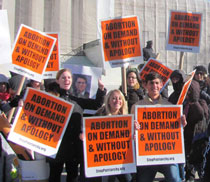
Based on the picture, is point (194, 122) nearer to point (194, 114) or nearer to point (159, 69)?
point (194, 114)

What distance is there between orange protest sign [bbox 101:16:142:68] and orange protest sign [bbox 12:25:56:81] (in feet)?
2.60

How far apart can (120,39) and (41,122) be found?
1.72 meters

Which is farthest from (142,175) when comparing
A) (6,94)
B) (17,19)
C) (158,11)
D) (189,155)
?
(158,11)

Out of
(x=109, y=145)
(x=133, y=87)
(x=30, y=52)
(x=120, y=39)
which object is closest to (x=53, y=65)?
(x=30, y=52)

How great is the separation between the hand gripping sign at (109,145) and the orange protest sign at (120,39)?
1184 millimetres

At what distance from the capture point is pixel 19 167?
364 centimetres

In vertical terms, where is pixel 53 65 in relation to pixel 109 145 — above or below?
above

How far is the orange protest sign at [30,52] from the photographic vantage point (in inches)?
156

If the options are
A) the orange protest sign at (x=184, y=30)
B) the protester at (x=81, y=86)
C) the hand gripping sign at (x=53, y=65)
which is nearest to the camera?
the protester at (x=81, y=86)

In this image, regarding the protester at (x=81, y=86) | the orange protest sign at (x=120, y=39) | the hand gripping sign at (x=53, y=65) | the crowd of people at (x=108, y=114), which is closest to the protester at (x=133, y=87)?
the crowd of people at (x=108, y=114)

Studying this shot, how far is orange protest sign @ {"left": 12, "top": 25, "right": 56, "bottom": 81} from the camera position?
396cm

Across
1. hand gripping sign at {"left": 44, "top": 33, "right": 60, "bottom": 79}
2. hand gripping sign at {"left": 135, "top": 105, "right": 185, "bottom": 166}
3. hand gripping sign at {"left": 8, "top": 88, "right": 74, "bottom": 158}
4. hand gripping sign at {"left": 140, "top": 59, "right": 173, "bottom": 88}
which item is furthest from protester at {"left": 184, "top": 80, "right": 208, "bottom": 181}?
hand gripping sign at {"left": 44, "top": 33, "right": 60, "bottom": 79}

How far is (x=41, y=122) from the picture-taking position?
3.41 m

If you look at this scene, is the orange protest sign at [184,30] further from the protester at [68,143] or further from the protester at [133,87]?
the protester at [68,143]
